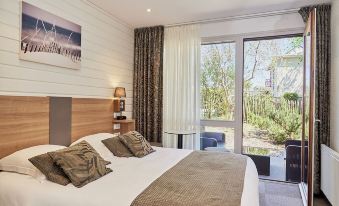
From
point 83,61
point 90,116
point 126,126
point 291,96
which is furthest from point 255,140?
point 83,61

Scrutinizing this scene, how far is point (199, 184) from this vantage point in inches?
77.9

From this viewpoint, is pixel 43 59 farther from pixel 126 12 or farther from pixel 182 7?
pixel 182 7

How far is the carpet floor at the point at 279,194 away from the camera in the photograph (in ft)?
9.92

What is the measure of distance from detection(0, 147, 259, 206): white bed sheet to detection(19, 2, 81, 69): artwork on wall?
1245 millimetres

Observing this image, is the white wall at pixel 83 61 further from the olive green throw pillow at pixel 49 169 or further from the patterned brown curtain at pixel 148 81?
the olive green throw pillow at pixel 49 169

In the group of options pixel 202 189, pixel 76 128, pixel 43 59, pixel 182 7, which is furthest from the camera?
pixel 182 7

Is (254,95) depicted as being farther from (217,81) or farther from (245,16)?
(245,16)

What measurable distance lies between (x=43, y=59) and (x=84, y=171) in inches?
54.5

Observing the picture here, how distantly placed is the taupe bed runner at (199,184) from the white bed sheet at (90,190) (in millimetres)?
76

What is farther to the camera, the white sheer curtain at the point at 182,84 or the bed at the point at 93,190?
the white sheer curtain at the point at 182,84

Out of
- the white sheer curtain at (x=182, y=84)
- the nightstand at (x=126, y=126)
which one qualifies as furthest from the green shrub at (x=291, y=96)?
the nightstand at (x=126, y=126)

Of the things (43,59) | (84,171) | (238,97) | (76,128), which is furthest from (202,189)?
(238,97)

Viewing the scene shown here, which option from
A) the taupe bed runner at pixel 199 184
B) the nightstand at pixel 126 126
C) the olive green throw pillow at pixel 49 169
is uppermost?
the nightstand at pixel 126 126

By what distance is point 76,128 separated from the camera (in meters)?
3.12
